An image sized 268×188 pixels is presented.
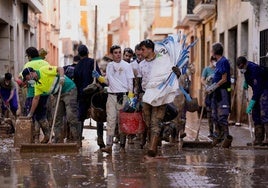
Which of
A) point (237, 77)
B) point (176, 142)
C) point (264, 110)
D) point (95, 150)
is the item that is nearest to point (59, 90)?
point (95, 150)

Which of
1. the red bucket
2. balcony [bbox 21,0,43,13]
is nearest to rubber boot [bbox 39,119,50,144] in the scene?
the red bucket

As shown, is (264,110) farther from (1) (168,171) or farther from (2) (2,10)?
(2) (2,10)

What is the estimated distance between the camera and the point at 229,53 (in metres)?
25.5

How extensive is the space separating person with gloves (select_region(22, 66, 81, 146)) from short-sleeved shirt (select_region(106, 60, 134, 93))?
2.85ft

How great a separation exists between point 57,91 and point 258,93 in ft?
11.6

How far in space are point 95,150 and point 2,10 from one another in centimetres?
1142

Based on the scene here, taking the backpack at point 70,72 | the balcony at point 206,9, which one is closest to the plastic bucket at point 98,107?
the backpack at point 70,72

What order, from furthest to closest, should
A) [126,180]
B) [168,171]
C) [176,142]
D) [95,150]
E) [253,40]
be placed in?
1. [253,40]
2. [176,142]
3. [95,150]
4. [168,171]
5. [126,180]

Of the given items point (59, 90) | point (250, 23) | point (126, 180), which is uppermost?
point (250, 23)

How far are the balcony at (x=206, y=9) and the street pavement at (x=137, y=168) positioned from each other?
17.4 m

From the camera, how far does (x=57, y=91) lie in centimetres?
1356

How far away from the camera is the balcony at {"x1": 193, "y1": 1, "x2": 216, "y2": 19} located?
99.6ft

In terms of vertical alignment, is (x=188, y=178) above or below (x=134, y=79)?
below

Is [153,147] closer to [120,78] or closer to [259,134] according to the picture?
[120,78]
